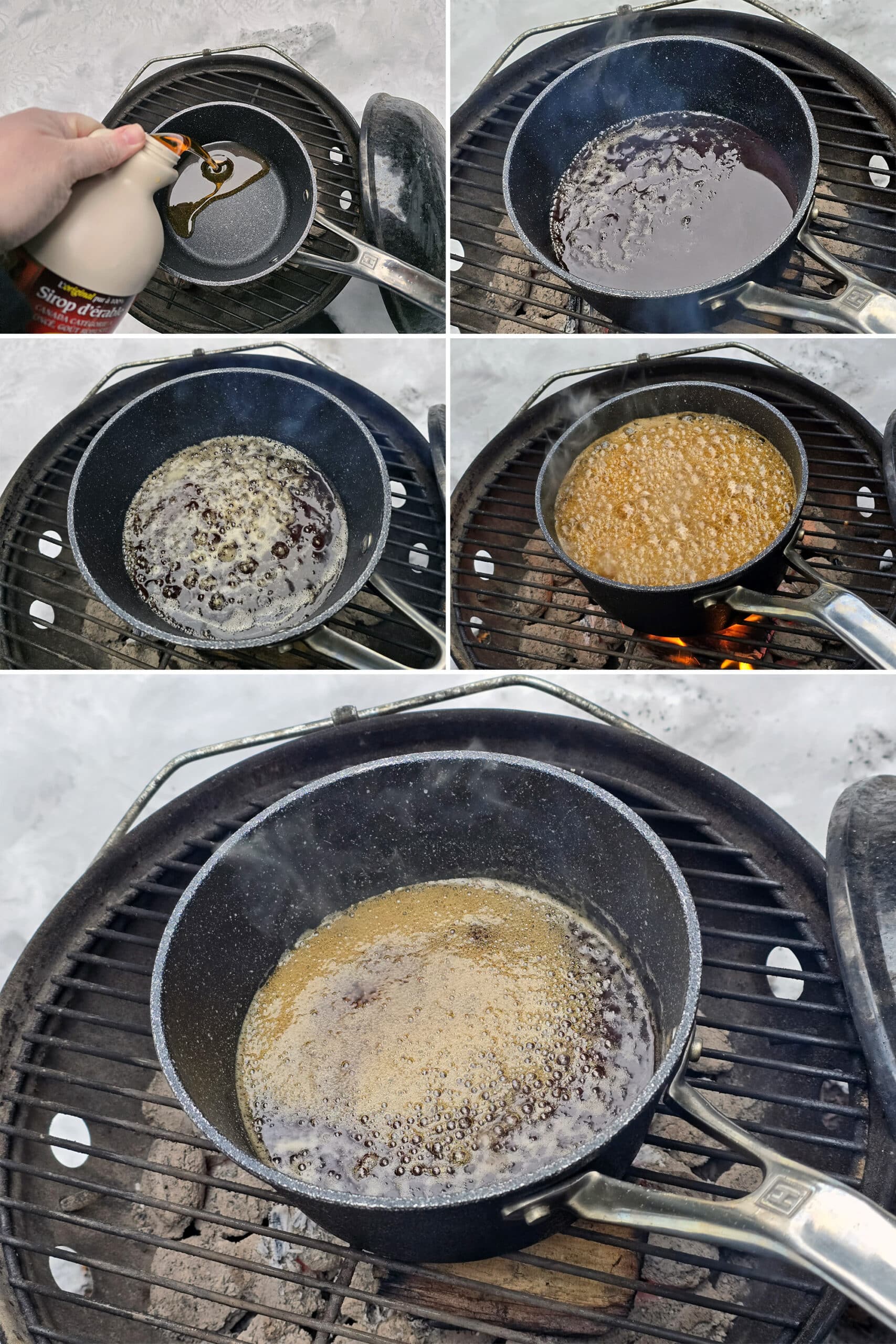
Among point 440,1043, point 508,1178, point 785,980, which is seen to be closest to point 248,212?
point 440,1043

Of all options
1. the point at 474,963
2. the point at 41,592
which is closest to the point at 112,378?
the point at 41,592

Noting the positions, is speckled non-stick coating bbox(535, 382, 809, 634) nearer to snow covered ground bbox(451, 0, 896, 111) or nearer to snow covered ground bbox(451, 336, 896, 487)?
snow covered ground bbox(451, 336, 896, 487)

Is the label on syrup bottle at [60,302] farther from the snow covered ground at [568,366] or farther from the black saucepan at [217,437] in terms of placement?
the snow covered ground at [568,366]

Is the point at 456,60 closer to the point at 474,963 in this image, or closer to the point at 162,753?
the point at 162,753

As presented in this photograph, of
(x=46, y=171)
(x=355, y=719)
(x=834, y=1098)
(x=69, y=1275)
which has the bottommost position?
(x=69, y=1275)

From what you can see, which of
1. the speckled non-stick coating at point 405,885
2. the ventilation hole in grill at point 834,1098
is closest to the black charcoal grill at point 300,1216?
the ventilation hole in grill at point 834,1098

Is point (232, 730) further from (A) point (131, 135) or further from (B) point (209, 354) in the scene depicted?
(A) point (131, 135)
